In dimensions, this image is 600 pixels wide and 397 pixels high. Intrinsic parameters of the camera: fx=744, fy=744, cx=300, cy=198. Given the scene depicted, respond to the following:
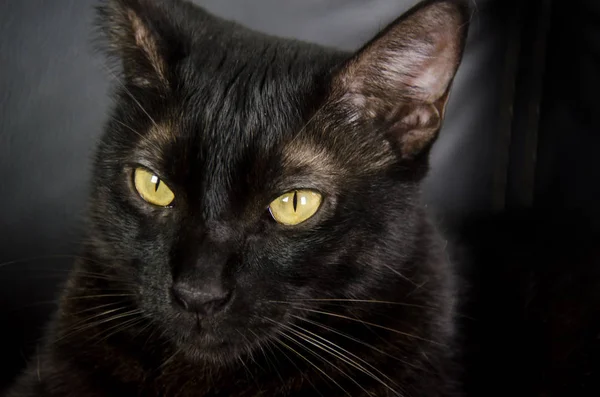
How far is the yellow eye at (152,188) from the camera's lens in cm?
82

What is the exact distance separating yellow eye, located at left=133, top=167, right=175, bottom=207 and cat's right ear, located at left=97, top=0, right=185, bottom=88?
105mm

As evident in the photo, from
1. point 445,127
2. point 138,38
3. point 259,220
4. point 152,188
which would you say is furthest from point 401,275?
point 445,127

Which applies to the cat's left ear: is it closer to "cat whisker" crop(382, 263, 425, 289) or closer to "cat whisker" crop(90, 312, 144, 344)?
"cat whisker" crop(382, 263, 425, 289)

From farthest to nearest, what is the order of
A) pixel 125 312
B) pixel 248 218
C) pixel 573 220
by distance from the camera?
pixel 573 220 → pixel 125 312 → pixel 248 218

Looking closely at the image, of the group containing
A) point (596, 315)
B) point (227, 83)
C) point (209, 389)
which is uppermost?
point (227, 83)

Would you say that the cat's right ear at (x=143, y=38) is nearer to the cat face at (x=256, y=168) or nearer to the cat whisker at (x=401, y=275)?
the cat face at (x=256, y=168)

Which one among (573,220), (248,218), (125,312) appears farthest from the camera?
(573,220)

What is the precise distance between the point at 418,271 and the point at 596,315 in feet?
0.85

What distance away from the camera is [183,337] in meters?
0.81

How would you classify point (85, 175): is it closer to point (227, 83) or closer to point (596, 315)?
point (227, 83)

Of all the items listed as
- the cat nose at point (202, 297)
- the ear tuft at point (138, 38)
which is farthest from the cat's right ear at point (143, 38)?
the cat nose at point (202, 297)

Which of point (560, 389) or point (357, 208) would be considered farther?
point (560, 389)

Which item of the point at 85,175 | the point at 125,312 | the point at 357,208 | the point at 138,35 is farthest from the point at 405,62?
the point at 85,175

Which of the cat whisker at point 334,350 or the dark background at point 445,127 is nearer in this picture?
the cat whisker at point 334,350
